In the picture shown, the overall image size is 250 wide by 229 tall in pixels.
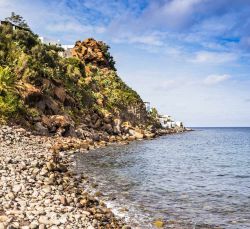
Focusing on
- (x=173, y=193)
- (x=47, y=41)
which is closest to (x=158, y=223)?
(x=173, y=193)

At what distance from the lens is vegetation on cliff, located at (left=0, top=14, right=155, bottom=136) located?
42.5 metres

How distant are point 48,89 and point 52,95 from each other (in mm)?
1521

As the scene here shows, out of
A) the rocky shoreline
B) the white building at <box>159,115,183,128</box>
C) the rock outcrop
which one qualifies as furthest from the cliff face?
the white building at <box>159,115,183,128</box>

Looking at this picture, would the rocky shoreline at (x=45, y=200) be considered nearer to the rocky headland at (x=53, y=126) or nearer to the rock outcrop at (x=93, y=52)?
the rocky headland at (x=53, y=126)

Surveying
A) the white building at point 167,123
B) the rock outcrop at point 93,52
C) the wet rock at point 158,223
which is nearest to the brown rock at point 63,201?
the wet rock at point 158,223

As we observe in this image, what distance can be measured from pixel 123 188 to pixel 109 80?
2959 inches

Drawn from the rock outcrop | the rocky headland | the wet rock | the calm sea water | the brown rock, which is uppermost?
the rock outcrop

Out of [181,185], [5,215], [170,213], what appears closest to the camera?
[5,215]

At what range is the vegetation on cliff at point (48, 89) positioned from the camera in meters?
42.5

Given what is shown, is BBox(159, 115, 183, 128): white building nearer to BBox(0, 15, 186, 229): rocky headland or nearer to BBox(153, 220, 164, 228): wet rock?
BBox(0, 15, 186, 229): rocky headland

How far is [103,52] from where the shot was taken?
109812mm

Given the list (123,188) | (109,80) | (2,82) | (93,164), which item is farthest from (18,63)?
(109,80)

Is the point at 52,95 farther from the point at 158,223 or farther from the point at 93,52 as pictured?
the point at 93,52

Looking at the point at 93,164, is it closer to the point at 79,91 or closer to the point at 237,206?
the point at 237,206
